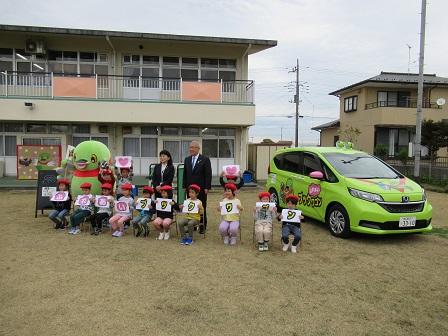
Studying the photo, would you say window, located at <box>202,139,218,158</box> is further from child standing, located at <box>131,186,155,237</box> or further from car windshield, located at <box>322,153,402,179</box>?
child standing, located at <box>131,186,155,237</box>

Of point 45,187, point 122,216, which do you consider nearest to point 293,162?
point 122,216

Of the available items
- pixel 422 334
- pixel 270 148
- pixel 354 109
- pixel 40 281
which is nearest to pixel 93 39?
pixel 270 148

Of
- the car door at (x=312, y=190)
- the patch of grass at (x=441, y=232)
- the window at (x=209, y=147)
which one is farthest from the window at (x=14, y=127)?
the patch of grass at (x=441, y=232)

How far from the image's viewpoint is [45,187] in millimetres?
8734

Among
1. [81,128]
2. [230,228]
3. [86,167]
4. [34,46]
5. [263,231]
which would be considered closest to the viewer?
[263,231]

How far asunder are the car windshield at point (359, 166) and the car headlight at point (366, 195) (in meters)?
0.57

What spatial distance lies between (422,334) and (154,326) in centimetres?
253

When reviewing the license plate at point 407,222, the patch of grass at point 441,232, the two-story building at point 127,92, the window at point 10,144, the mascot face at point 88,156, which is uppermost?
the two-story building at point 127,92

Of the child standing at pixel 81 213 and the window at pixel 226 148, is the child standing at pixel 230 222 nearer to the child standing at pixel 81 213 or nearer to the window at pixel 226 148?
the child standing at pixel 81 213

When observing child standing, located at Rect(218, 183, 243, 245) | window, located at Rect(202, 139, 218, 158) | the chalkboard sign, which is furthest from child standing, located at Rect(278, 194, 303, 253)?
window, located at Rect(202, 139, 218, 158)

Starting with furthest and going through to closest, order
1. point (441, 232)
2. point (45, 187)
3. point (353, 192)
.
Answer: point (45, 187) < point (441, 232) < point (353, 192)

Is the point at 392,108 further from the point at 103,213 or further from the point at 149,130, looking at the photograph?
the point at 103,213

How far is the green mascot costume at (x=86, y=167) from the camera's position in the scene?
8.16 meters

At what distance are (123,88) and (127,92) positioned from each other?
25 cm
